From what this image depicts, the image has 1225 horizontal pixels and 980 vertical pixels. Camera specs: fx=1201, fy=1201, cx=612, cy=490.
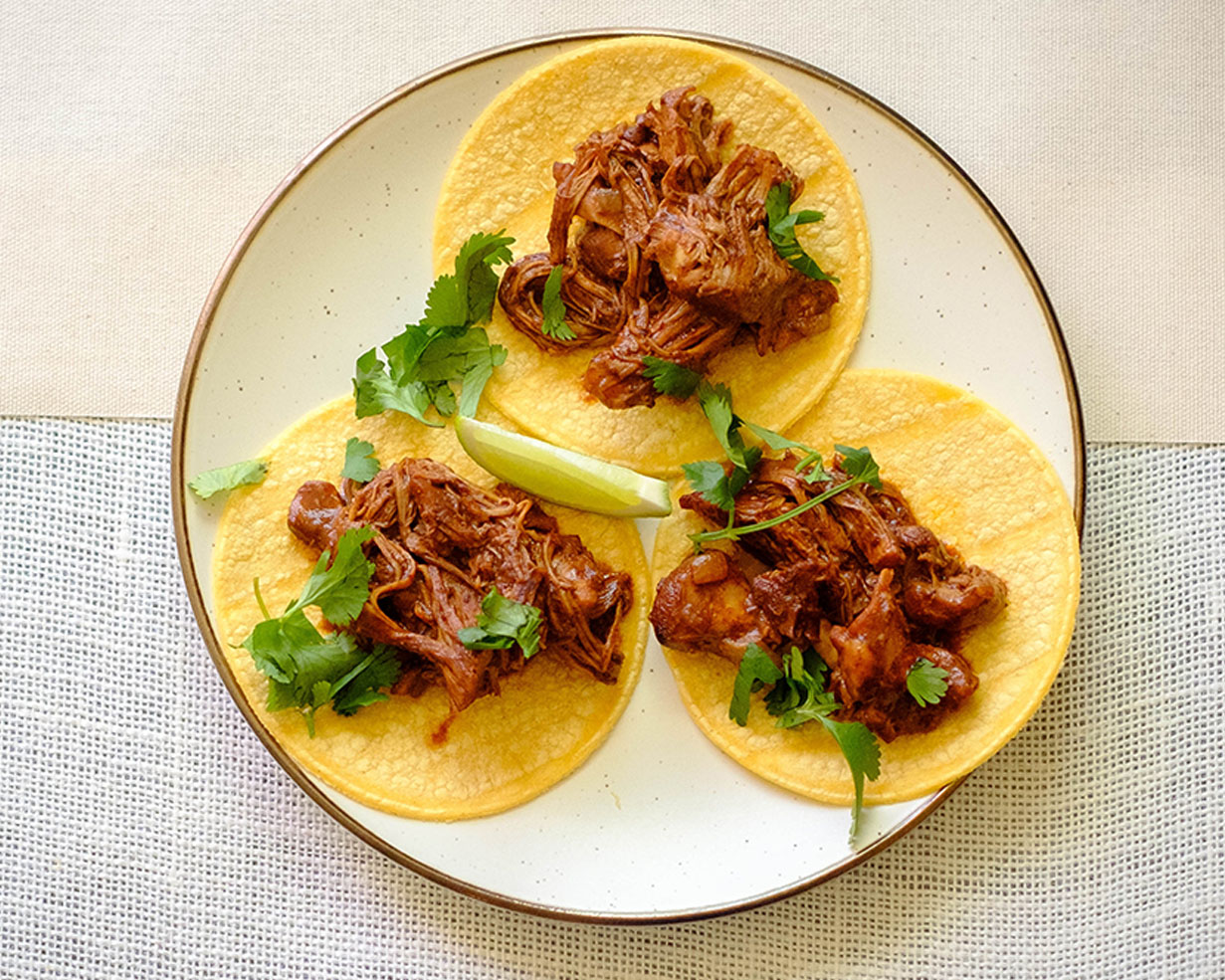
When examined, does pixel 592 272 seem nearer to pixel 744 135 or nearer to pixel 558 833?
pixel 744 135

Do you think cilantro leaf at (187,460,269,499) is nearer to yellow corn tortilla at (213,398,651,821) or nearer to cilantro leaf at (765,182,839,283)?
yellow corn tortilla at (213,398,651,821)

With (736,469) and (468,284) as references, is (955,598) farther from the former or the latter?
(468,284)

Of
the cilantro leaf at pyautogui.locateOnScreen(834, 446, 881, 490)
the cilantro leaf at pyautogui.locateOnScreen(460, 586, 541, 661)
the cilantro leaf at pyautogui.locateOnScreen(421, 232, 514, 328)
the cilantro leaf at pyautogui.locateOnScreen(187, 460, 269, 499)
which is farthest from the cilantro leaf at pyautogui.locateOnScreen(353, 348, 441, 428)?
the cilantro leaf at pyautogui.locateOnScreen(834, 446, 881, 490)

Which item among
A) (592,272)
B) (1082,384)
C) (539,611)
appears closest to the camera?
(539,611)

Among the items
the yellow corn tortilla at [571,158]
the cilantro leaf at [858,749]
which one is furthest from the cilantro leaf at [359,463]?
the cilantro leaf at [858,749]

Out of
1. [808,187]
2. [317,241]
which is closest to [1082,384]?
[808,187]

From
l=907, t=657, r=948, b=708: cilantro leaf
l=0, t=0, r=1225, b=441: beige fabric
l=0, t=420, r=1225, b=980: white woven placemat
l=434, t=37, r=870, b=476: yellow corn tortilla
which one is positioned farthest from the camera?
l=0, t=0, r=1225, b=441: beige fabric

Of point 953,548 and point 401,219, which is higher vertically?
point 401,219
